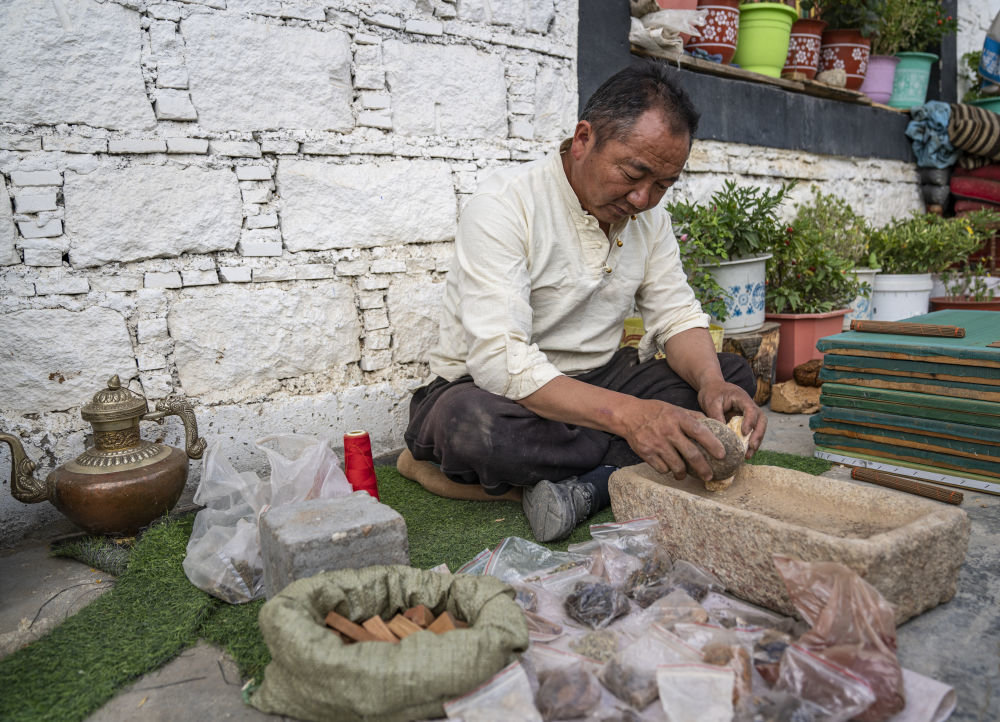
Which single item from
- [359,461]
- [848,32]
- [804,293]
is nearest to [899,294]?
[804,293]

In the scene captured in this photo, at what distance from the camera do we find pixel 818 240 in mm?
4598

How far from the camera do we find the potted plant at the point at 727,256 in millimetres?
3949

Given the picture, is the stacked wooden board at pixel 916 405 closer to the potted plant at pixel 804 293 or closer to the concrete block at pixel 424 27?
the potted plant at pixel 804 293

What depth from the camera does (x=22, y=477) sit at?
235 cm

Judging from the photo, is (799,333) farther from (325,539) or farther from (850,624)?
(325,539)

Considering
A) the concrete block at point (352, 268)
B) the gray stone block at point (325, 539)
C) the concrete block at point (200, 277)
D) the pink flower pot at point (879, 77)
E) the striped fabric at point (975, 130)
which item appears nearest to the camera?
the gray stone block at point (325, 539)

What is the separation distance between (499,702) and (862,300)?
4271 millimetres

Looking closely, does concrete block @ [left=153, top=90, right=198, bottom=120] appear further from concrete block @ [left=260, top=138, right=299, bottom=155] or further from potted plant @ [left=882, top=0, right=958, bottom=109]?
potted plant @ [left=882, top=0, right=958, bottom=109]

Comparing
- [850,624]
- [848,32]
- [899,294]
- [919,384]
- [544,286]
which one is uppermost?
[848,32]

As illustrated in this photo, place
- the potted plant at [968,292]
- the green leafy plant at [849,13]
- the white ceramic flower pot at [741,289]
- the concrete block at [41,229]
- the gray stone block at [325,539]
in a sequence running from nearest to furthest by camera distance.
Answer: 1. the gray stone block at [325,539]
2. the concrete block at [41,229]
3. the white ceramic flower pot at [741,289]
4. the potted plant at [968,292]
5. the green leafy plant at [849,13]

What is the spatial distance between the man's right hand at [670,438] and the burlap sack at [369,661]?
660 mm

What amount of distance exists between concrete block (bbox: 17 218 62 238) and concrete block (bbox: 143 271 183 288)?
32 centimetres

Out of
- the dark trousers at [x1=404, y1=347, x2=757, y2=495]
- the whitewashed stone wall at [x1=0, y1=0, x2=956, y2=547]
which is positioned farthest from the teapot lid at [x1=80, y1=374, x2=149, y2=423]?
the dark trousers at [x1=404, y1=347, x2=757, y2=495]

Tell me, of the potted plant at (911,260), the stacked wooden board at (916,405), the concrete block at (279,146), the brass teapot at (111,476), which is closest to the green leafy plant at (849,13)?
the potted plant at (911,260)
